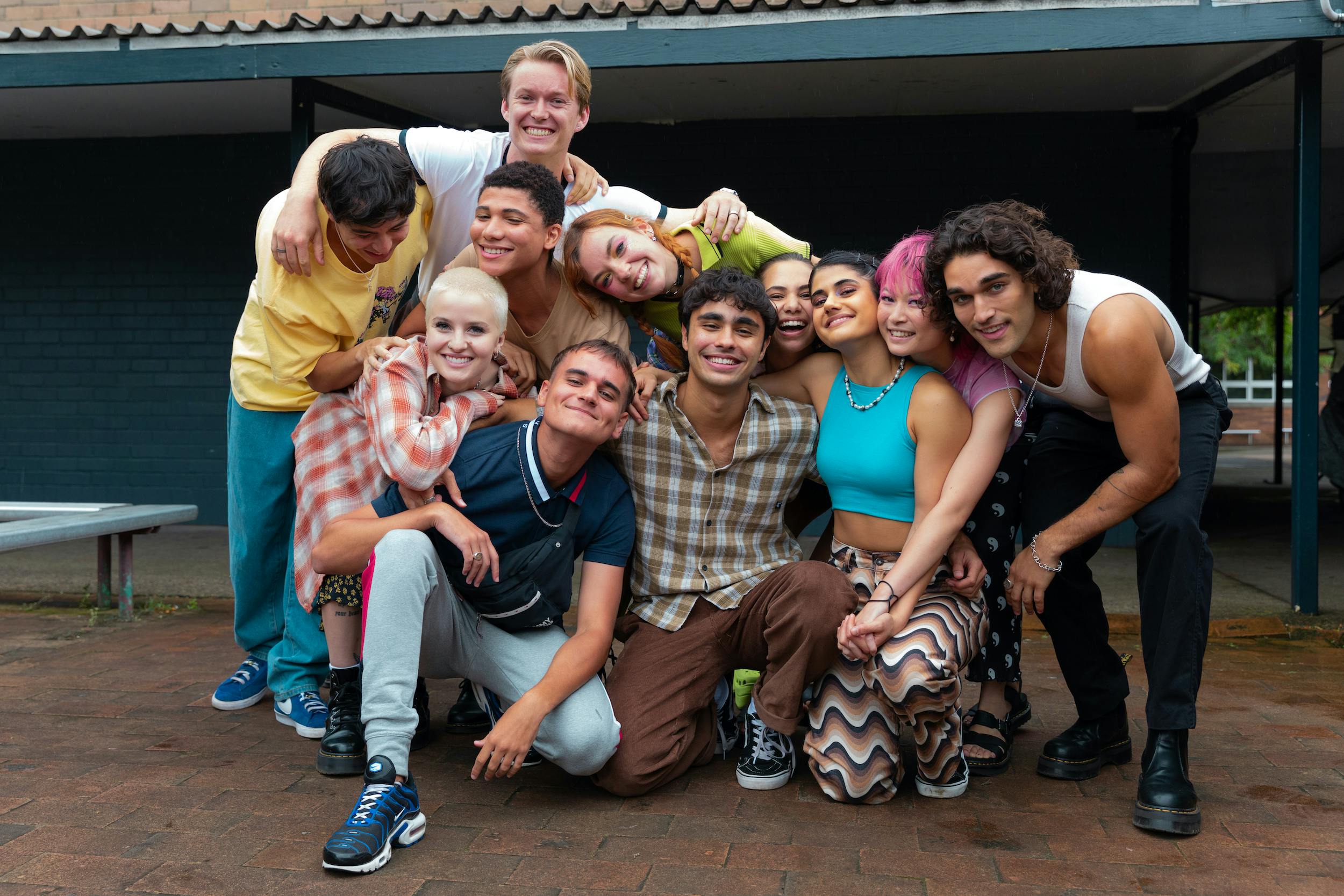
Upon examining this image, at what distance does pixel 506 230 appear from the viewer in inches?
124

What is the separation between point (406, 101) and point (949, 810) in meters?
5.75

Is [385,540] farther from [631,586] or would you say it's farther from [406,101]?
[406,101]

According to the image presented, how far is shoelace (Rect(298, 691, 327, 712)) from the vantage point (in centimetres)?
357

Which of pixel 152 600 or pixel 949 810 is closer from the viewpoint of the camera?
pixel 949 810

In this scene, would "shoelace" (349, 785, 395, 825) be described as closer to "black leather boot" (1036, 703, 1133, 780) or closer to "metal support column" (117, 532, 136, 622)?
"black leather boot" (1036, 703, 1133, 780)

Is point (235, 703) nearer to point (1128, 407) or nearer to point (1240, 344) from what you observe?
point (1128, 407)

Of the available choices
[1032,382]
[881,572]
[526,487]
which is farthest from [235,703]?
[1032,382]

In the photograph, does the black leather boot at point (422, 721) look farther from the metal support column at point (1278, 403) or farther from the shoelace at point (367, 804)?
the metal support column at point (1278, 403)

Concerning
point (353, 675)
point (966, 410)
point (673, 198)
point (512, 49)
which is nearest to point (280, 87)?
point (512, 49)

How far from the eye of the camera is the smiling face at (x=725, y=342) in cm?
307

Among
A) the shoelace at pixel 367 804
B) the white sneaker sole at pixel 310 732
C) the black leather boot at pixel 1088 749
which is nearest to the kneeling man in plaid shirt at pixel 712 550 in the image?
the shoelace at pixel 367 804

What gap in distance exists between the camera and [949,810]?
2.97m

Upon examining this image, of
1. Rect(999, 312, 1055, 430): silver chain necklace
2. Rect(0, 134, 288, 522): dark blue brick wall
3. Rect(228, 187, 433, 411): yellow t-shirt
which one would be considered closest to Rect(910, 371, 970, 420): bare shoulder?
Rect(999, 312, 1055, 430): silver chain necklace

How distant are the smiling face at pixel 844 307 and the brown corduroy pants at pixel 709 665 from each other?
0.65m
